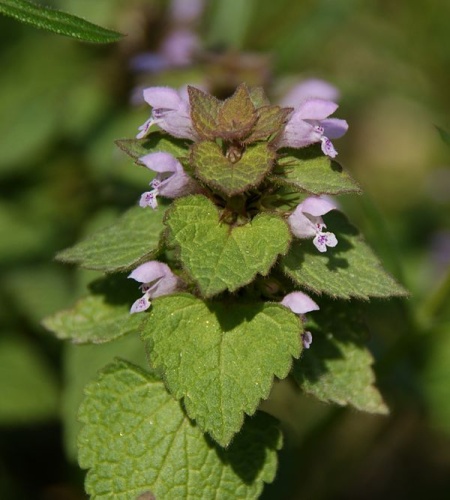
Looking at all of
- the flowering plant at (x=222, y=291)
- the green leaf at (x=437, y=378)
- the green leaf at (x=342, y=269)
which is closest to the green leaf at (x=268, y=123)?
the flowering plant at (x=222, y=291)

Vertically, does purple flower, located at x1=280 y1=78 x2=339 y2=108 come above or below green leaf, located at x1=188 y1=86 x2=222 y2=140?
below

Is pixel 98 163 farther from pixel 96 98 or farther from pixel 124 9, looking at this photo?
pixel 124 9

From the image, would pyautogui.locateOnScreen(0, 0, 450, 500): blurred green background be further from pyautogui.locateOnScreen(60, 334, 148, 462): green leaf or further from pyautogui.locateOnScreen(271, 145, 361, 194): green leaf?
pyautogui.locateOnScreen(271, 145, 361, 194): green leaf

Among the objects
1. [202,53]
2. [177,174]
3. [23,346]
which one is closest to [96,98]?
[202,53]

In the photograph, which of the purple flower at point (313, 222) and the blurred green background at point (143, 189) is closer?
the purple flower at point (313, 222)

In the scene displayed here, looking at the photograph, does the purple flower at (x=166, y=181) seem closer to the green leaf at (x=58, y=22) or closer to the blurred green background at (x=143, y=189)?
the green leaf at (x=58, y=22)

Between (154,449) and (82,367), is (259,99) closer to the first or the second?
(154,449)

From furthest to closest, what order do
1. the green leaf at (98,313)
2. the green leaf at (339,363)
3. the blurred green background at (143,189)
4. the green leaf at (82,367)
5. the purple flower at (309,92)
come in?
1. the blurred green background at (143,189)
2. the purple flower at (309,92)
3. the green leaf at (82,367)
4. the green leaf at (98,313)
5. the green leaf at (339,363)

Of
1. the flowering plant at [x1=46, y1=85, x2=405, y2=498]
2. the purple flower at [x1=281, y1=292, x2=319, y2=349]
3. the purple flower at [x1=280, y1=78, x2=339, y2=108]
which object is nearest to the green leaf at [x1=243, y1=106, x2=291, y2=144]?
the flowering plant at [x1=46, y1=85, x2=405, y2=498]
